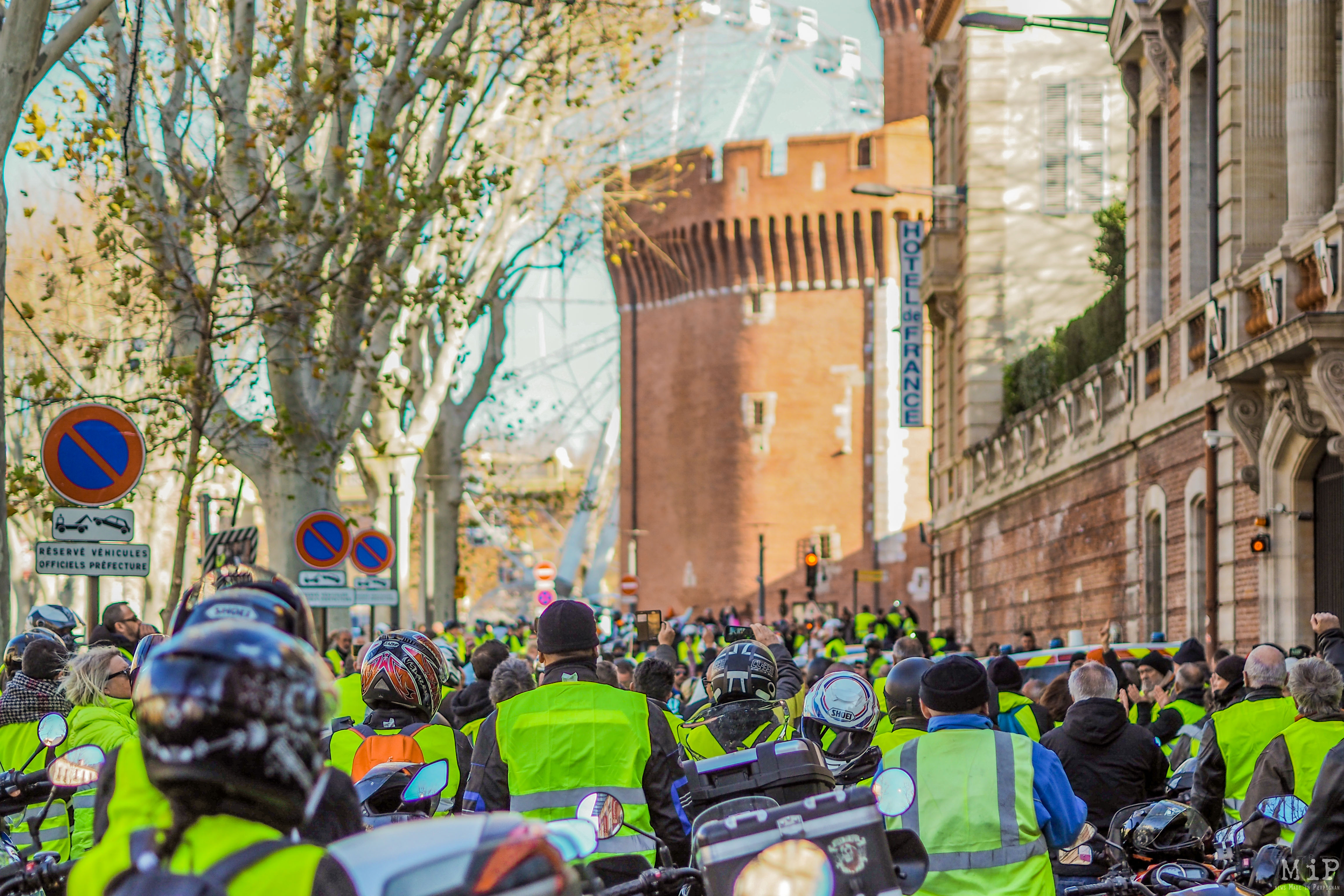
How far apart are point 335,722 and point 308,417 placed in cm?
1205

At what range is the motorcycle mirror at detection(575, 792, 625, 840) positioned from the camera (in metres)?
4.86

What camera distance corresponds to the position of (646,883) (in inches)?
170

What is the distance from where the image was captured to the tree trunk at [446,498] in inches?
1148

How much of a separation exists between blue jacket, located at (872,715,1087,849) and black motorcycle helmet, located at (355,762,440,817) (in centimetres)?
147

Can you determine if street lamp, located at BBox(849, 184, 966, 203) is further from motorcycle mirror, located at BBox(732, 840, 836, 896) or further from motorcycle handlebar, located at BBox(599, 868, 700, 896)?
motorcycle mirror, located at BBox(732, 840, 836, 896)

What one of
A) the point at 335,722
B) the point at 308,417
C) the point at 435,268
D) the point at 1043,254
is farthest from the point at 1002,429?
the point at 335,722

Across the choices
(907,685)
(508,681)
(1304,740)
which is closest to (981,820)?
(907,685)

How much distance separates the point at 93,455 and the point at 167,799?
8.19 metres

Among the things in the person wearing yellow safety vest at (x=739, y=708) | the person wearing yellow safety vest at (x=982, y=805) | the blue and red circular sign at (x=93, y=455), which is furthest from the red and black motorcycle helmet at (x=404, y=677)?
the blue and red circular sign at (x=93, y=455)

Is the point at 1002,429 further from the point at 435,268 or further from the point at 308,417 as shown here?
the point at 308,417

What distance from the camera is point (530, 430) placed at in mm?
42938

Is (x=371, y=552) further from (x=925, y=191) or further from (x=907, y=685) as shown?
(x=925, y=191)

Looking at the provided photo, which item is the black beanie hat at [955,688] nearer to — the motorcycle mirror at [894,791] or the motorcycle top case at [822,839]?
the motorcycle mirror at [894,791]

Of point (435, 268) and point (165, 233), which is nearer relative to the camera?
point (165, 233)
